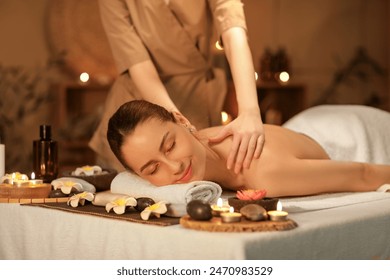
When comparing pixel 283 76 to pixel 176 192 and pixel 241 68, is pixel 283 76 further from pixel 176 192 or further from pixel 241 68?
pixel 176 192

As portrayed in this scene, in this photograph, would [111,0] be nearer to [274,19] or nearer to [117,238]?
[117,238]

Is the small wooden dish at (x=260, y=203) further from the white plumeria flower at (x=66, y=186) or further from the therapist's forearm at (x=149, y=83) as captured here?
the therapist's forearm at (x=149, y=83)

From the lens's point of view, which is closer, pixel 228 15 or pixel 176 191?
pixel 176 191

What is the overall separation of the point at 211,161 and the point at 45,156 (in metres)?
0.62

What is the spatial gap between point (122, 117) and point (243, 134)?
0.36m

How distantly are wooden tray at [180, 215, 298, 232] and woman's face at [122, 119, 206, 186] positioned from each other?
1.43 feet

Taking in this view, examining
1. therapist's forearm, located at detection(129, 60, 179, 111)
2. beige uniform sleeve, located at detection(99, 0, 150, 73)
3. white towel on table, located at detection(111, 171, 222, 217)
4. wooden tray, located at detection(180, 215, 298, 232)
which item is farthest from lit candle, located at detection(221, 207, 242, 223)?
beige uniform sleeve, located at detection(99, 0, 150, 73)

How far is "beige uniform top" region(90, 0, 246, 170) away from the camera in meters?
2.44

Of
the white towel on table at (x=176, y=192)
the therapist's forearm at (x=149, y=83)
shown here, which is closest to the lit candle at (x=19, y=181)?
the white towel on table at (x=176, y=192)

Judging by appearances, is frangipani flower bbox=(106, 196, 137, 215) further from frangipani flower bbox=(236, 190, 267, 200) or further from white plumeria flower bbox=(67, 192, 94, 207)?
frangipani flower bbox=(236, 190, 267, 200)

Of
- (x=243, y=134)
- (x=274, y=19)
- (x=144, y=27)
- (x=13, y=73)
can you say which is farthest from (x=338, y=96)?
(x=243, y=134)

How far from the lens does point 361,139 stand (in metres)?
2.62

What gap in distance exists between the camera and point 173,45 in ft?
8.22

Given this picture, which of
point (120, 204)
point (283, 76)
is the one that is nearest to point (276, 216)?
point (120, 204)
